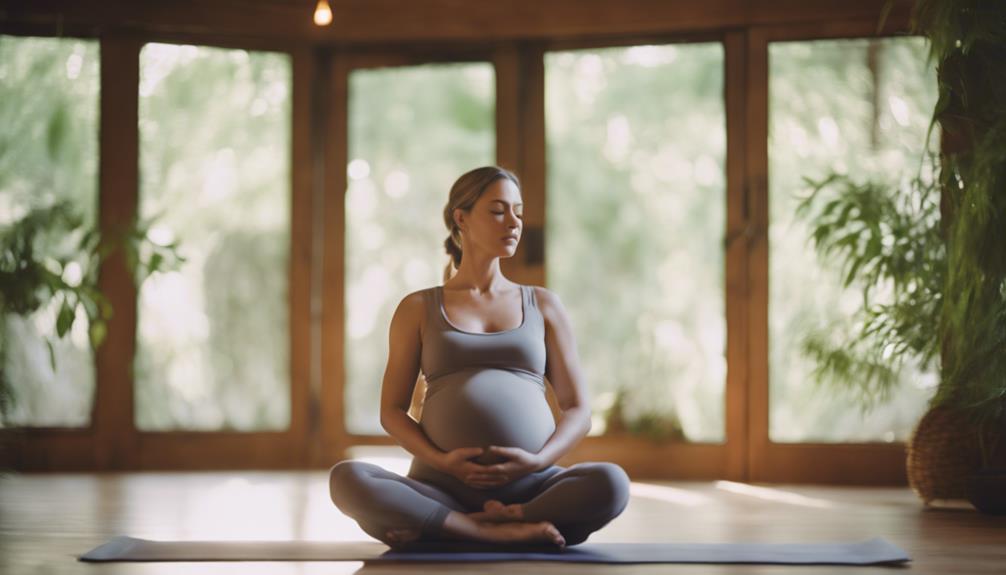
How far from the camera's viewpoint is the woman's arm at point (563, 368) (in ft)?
9.18

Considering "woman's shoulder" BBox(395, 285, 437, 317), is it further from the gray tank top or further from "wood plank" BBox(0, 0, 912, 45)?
"wood plank" BBox(0, 0, 912, 45)

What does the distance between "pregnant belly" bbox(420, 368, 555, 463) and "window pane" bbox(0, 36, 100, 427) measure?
2675mm

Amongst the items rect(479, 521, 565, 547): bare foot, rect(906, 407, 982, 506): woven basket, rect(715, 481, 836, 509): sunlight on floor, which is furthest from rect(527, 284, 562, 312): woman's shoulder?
rect(906, 407, 982, 506): woven basket

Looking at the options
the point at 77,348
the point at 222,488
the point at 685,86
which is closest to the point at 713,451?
the point at 685,86

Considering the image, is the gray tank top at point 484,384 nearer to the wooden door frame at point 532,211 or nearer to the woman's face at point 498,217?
the woman's face at point 498,217

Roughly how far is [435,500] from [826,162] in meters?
2.61

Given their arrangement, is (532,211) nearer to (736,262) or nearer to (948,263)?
Result: (736,262)

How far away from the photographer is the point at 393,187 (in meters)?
5.00

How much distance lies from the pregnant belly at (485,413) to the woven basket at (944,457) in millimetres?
1692

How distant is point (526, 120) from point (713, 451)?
161cm

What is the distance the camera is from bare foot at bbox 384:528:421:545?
8.68 feet

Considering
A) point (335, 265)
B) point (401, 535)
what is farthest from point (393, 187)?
point (401, 535)

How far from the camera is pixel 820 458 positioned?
4.52 metres

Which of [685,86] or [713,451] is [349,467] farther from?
[685,86]
